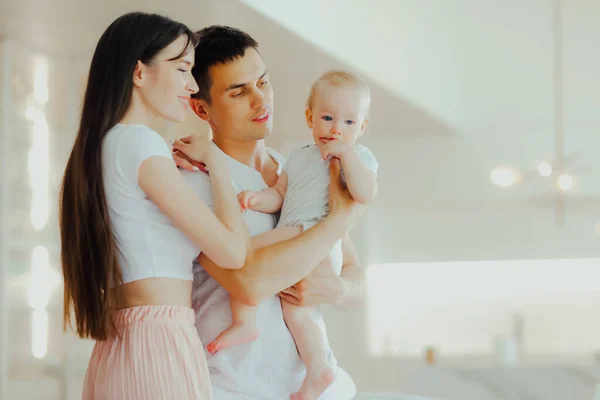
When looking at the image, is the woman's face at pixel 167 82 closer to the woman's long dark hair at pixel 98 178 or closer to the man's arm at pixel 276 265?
the woman's long dark hair at pixel 98 178

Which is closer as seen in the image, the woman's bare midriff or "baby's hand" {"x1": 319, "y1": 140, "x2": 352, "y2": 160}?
the woman's bare midriff

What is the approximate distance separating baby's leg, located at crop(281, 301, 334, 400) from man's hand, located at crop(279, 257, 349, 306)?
0.02 m

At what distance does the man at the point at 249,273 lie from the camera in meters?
1.78

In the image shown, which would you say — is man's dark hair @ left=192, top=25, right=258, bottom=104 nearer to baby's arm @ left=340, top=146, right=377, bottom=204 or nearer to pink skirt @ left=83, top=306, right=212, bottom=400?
baby's arm @ left=340, top=146, right=377, bottom=204

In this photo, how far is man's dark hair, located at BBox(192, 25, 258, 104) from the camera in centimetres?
197

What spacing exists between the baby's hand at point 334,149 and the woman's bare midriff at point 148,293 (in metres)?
0.47

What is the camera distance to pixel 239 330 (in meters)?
1.80

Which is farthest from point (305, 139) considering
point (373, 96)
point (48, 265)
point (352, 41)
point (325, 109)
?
point (325, 109)

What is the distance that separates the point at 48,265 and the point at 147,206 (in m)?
3.10

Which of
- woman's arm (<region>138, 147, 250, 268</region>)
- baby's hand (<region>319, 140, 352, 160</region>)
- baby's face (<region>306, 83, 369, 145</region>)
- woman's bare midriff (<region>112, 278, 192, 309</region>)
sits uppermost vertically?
baby's face (<region>306, 83, 369, 145</region>)

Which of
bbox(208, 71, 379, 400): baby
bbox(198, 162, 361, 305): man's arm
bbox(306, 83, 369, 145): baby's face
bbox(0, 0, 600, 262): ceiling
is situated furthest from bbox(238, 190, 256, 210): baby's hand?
bbox(0, 0, 600, 262): ceiling

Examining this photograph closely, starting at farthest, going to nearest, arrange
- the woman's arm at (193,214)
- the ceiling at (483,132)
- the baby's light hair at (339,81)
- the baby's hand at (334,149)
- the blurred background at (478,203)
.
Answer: the ceiling at (483,132) < the blurred background at (478,203) < the baby's light hair at (339,81) < the baby's hand at (334,149) < the woman's arm at (193,214)

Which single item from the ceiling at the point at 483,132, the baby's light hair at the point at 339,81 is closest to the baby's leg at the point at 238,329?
the baby's light hair at the point at 339,81

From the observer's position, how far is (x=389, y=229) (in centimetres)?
623
